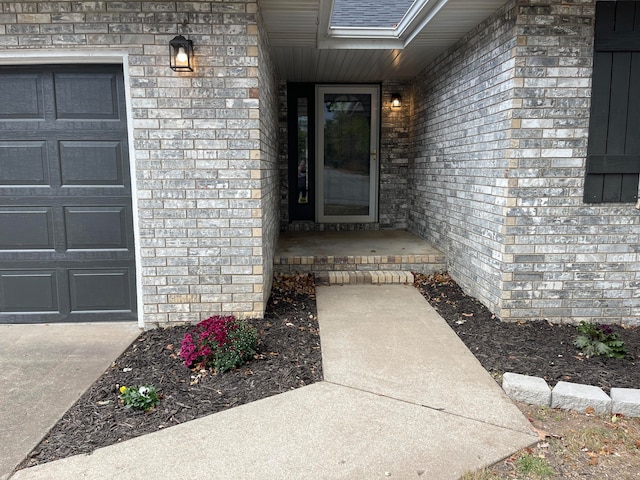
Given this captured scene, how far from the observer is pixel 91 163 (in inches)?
158

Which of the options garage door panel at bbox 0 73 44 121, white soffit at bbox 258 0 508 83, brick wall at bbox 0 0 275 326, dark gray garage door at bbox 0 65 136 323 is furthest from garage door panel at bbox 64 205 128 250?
white soffit at bbox 258 0 508 83

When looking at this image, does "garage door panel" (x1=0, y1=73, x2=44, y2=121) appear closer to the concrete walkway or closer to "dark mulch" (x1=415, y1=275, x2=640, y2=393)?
the concrete walkway

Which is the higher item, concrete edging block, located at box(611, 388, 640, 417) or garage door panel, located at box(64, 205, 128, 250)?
garage door panel, located at box(64, 205, 128, 250)

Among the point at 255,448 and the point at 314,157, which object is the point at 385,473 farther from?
the point at 314,157

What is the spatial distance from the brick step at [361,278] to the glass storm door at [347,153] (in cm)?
247

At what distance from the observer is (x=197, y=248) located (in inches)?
157

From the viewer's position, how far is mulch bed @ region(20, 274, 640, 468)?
2.55 metres

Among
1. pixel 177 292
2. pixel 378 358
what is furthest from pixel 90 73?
pixel 378 358

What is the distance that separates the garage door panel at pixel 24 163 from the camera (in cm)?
399

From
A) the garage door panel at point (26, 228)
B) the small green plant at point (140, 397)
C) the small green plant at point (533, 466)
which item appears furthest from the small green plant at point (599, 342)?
the garage door panel at point (26, 228)

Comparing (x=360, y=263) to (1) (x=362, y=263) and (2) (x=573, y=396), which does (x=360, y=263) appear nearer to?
(1) (x=362, y=263)

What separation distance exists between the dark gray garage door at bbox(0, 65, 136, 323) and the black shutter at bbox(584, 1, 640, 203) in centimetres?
399

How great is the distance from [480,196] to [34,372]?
4017 millimetres

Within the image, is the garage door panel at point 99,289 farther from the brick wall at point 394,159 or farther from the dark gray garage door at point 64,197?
the brick wall at point 394,159
